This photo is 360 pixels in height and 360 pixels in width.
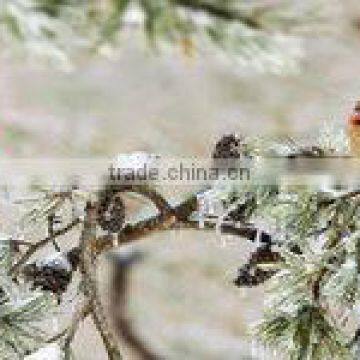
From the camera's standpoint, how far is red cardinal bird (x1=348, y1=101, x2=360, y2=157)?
438 mm

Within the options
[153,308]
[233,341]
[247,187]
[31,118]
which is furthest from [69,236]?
[31,118]

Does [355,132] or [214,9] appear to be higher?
[214,9]

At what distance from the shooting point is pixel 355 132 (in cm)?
44

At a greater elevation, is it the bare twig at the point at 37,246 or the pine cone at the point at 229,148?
the pine cone at the point at 229,148

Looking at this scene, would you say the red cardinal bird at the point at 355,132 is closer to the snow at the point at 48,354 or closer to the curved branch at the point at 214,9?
the snow at the point at 48,354

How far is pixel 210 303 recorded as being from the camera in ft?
7.18

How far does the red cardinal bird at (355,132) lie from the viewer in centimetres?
44

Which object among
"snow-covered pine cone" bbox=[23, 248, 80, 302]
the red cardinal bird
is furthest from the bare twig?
the red cardinal bird

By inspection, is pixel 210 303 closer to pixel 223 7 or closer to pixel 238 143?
pixel 223 7

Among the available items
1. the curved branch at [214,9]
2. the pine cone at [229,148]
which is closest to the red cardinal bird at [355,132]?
the pine cone at [229,148]

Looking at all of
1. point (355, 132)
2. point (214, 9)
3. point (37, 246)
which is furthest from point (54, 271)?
point (214, 9)

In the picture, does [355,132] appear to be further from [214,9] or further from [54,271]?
[214,9]

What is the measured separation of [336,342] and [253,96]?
2233mm

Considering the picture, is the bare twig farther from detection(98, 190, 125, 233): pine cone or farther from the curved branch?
the curved branch
